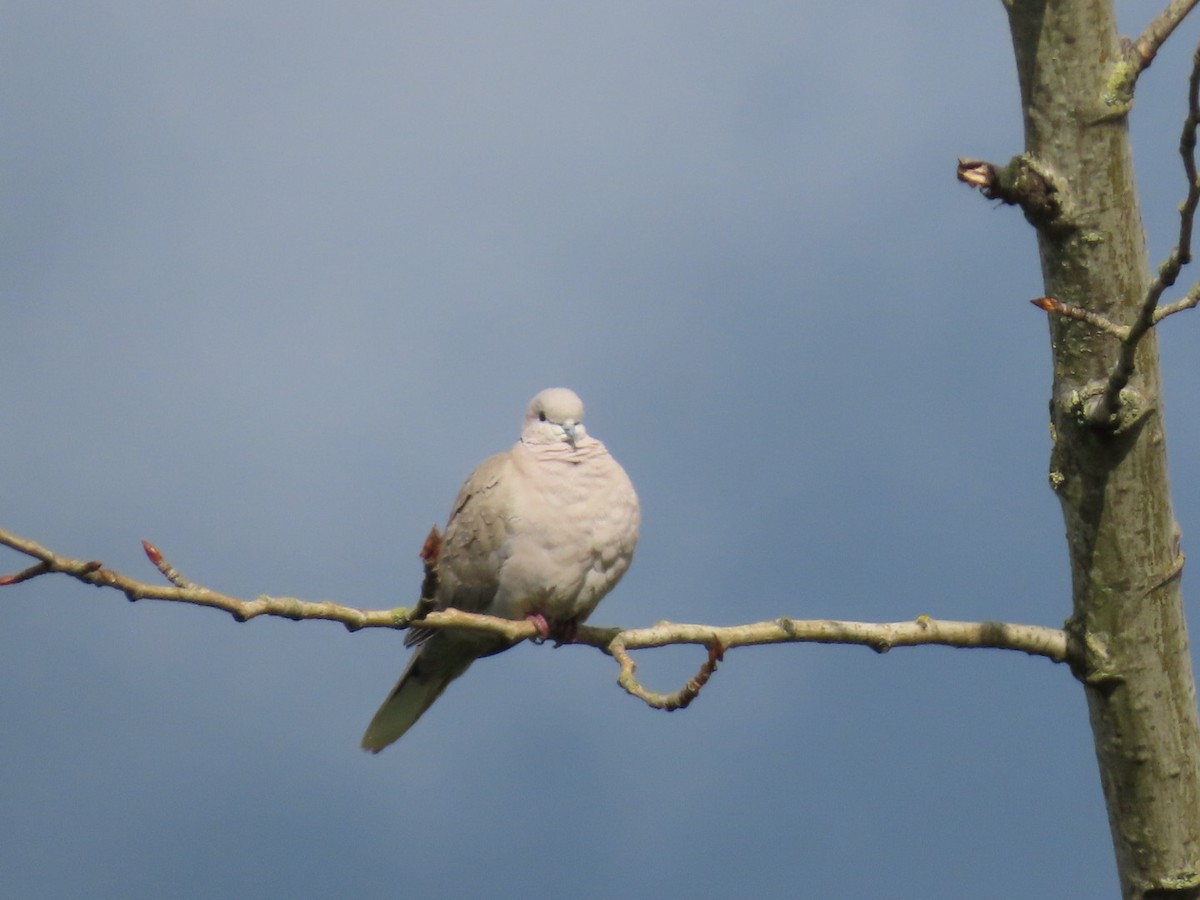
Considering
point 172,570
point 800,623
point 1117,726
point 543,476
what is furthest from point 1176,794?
point 172,570

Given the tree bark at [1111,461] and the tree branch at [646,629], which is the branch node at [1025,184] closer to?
the tree bark at [1111,461]

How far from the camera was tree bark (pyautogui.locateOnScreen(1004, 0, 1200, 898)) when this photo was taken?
2990 mm

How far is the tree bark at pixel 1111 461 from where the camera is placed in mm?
2990

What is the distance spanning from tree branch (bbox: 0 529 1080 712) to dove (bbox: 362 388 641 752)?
72cm

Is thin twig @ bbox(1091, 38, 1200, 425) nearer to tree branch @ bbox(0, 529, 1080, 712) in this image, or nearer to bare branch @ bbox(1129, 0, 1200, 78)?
bare branch @ bbox(1129, 0, 1200, 78)

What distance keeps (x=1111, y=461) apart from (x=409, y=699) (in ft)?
8.34

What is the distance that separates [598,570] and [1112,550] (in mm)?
1580

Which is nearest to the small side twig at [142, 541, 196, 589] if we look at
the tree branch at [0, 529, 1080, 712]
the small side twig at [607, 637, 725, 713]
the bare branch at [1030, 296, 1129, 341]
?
the tree branch at [0, 529, 1080, 712]

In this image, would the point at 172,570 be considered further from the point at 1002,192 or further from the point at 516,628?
the point at 1002,192

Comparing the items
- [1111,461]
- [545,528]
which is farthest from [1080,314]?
[545,528]

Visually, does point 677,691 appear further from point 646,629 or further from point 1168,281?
point 1168,281

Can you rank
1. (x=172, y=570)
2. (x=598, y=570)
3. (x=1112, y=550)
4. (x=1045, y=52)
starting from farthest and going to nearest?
(x=598, y=570), (x=1112, y=550), (x=1045, y=52), (x=172, y=570)

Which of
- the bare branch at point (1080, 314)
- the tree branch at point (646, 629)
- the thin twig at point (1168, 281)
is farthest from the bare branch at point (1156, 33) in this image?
the tree branch at point (646, 629)

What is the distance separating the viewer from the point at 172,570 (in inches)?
110
